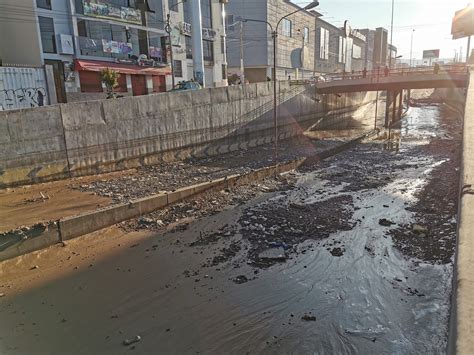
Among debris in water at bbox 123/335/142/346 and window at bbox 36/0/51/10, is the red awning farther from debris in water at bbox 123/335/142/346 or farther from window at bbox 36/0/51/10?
debris in water at bbox 123/335/142/346

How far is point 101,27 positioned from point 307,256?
1038 inches

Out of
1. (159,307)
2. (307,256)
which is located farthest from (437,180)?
(159,307)

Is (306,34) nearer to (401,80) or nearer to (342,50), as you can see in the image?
(342,50)

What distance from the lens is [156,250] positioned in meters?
11.2

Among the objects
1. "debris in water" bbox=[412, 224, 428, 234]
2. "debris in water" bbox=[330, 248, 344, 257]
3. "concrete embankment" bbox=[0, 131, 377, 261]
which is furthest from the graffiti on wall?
"debris in water" bbox=[412, 224, 428, 234]

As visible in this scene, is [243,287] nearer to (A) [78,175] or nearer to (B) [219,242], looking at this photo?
(B) [219,242]

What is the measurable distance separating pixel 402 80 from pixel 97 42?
86.9ft

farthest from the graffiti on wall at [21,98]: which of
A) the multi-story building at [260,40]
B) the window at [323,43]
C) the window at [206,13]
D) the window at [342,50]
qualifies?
the window at [342,50]

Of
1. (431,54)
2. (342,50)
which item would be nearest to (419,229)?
(342,50)

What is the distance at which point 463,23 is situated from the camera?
6147 cm

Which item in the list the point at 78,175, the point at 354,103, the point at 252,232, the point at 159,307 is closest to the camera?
the point at 159,307

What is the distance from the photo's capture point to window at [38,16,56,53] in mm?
25531

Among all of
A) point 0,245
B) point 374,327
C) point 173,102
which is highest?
point 173,102

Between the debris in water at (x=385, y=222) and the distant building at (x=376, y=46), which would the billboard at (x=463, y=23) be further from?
the debris in water at (x=385, y=222)
